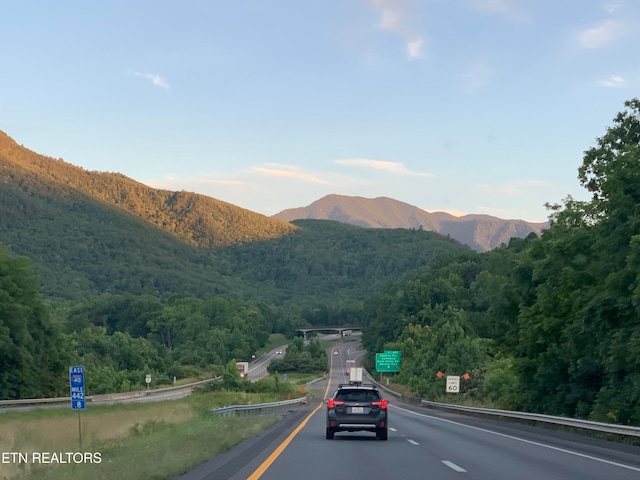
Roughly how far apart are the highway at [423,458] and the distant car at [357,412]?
0.43m

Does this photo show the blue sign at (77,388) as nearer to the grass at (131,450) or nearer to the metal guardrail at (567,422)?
the grass at (131,450)

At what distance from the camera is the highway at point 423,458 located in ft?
47.7

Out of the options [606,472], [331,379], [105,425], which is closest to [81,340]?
[331,379]

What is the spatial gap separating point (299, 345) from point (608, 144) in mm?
137548

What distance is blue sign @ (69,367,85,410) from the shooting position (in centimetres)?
2122

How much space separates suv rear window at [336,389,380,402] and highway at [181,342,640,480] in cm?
120

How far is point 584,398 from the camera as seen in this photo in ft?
122

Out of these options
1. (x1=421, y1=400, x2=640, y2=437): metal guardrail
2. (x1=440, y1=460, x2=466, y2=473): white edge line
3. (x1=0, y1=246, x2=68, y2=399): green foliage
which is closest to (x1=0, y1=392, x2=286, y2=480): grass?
(x1=440, y1=460, x2=466, y2=473): white edge line

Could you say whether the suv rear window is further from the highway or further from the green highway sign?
the green highway sign

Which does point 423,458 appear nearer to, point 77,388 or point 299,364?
point 77,388

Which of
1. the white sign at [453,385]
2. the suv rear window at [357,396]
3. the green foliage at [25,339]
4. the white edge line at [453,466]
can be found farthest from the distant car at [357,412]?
the green foliage at [25,339]

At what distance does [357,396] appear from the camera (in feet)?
75.1

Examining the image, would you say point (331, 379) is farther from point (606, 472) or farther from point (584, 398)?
point (606, 472)

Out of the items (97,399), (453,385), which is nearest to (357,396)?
(453,385)
